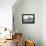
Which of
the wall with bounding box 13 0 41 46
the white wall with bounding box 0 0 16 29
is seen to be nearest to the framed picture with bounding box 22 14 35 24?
the wall with bounding box 13 0 41 46

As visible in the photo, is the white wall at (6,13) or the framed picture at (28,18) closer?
the white wall at (6,13)

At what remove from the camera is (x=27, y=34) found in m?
5.66

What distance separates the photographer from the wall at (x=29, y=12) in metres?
5.60

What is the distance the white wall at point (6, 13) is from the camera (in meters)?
4.34

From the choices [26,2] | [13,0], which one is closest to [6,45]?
[13,0]

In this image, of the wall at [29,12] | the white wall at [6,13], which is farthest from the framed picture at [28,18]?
the white wall at [6,13]

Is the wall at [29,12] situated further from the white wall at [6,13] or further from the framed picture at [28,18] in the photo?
the white wall at [6,13]

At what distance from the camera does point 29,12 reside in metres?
5.59

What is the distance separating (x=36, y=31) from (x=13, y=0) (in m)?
2.14

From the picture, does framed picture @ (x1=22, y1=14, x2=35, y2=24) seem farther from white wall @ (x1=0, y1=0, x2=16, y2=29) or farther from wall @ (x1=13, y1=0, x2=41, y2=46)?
white wall @ (x1=0, y1=0, x2=16, y2=29)

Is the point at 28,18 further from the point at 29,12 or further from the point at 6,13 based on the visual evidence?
the point at 6,13

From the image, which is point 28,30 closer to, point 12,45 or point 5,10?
point 5,10

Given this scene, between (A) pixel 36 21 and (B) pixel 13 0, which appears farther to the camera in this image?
(A) pixel 36 21

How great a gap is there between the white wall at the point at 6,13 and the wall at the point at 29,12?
3.85 feet
